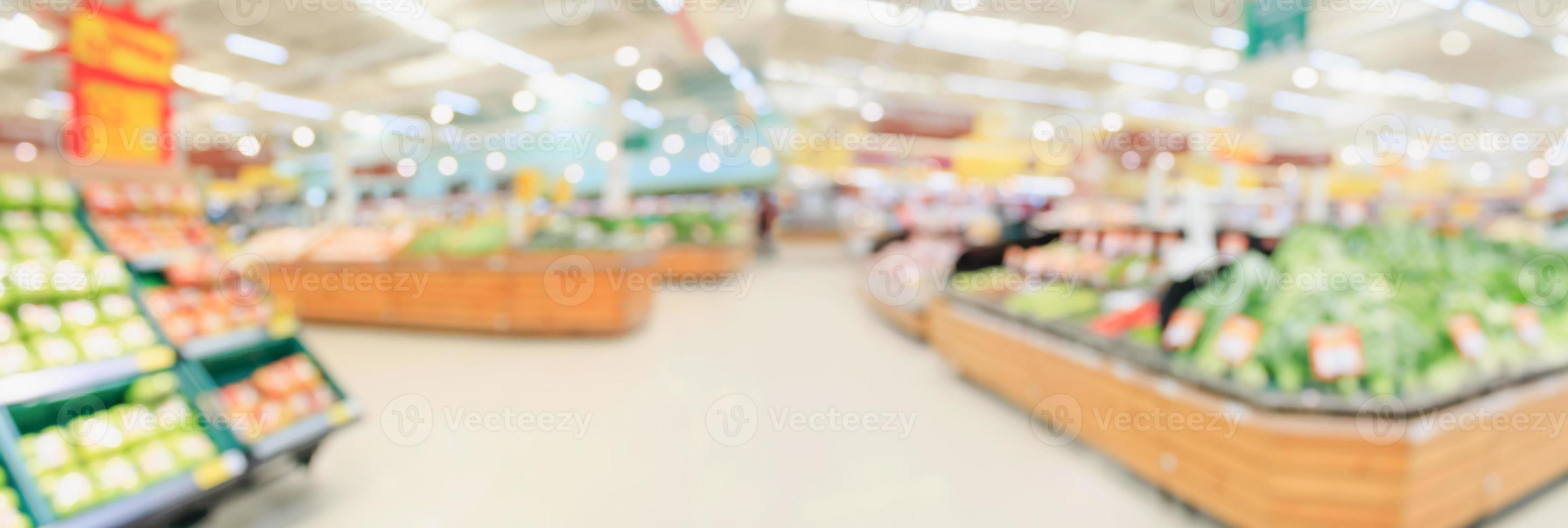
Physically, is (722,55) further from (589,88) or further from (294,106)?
(294,106)

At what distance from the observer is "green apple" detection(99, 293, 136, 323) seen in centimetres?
235

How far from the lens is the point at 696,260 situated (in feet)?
33.8

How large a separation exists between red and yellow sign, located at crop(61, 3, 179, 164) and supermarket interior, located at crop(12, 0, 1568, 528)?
0.02 meters

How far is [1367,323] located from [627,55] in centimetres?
1057

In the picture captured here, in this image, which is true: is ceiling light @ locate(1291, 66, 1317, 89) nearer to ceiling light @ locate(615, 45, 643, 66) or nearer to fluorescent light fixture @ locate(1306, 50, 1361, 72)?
fluorescent light fixture @ locate(1306, 50, 1361, 72)

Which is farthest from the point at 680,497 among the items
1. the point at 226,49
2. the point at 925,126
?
the point at 226,49

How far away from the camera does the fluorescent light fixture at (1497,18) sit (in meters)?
8.62

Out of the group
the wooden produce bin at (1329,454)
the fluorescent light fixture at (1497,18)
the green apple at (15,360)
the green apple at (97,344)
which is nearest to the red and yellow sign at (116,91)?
the green apple at (97,344)

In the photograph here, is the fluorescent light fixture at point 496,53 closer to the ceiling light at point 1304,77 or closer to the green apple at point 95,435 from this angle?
the green apple at point 95,435

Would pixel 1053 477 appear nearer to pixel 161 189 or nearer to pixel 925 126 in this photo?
pixel 161 189

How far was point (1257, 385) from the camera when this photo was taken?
2254 mm

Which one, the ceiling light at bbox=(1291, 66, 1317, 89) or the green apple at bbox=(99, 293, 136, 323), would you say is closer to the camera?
the green apple at bbox=(99, 293, 136, 323)

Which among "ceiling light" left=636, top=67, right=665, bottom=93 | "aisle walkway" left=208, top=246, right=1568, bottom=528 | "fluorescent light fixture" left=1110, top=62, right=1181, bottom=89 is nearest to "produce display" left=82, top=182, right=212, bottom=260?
"aisle walkway" left=208, top=246, right=1568, bottom=528

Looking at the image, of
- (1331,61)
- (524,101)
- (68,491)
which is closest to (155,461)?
(68,491)
